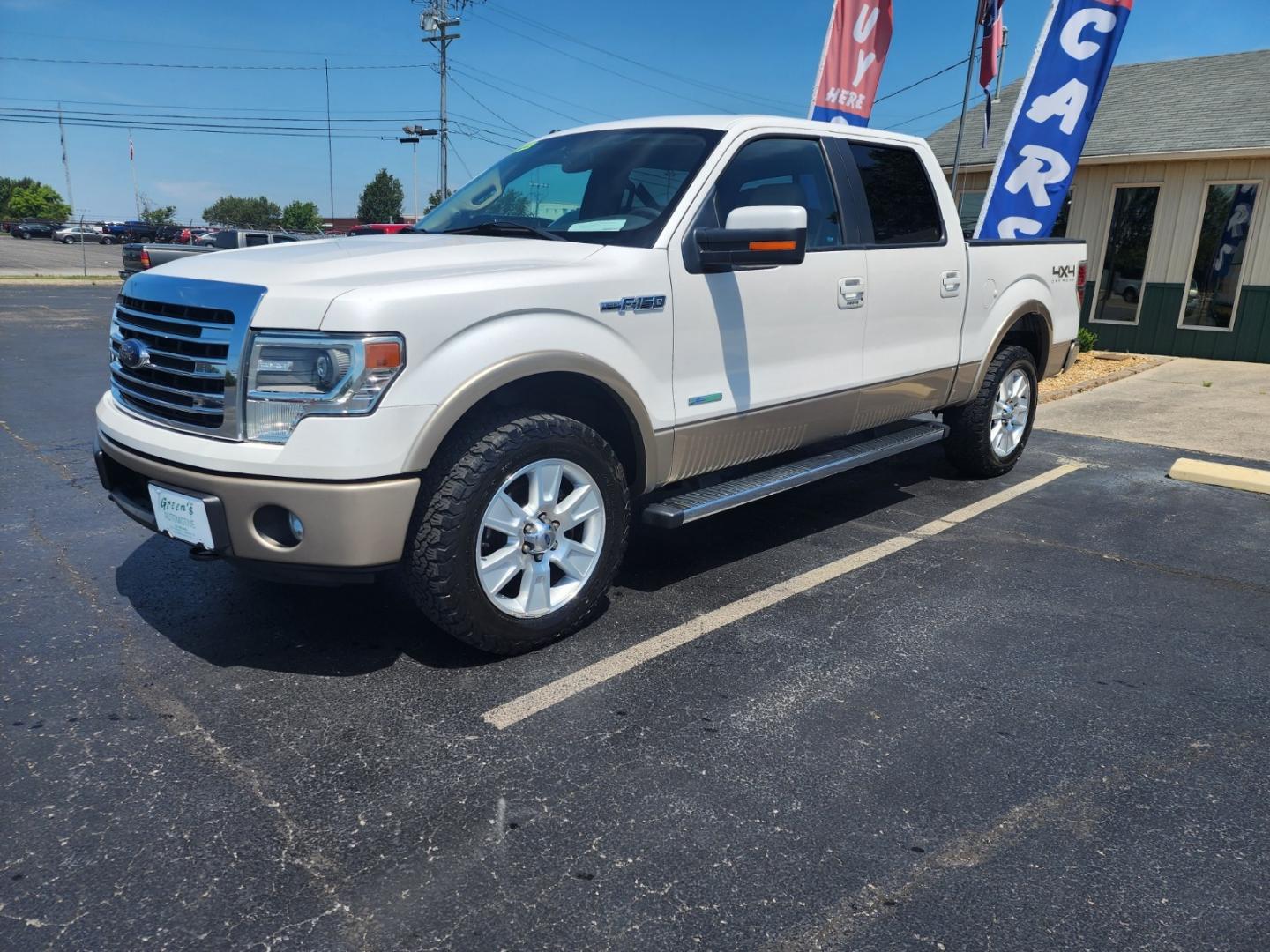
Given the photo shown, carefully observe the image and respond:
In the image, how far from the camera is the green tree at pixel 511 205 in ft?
13.9

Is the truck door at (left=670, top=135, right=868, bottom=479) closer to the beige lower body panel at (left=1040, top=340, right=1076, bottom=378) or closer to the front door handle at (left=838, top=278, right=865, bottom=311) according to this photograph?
the front door handle at (left=838, top=278, right=865, bottom=311)

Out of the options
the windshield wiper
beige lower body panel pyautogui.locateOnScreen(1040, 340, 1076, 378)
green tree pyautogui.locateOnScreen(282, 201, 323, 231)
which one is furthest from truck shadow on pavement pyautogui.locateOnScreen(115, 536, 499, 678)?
green tree pyautogui.locateOnScreen(282, 201, 323, 231)

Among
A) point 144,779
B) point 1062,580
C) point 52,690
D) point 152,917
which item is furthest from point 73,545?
point 1062,580

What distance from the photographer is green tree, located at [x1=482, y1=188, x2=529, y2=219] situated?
4250 mm

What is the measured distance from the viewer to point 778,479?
435 centimetres

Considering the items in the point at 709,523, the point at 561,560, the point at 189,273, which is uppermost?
the point at 189,273

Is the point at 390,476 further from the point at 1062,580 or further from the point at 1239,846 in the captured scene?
the point at 1062,580

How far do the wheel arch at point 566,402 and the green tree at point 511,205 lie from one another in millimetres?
1081

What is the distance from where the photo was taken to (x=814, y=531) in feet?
17.1

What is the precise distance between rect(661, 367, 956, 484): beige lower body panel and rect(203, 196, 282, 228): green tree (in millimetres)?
109245

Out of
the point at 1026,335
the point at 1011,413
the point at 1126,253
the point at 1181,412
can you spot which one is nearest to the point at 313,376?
the point at 1011,413

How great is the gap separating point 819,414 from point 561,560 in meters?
1.70

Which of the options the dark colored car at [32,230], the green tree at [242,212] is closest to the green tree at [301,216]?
the green tree at [242,212]

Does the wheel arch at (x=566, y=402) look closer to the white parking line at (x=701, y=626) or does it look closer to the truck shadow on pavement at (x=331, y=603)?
the white parking line at (x=701, y=626)
